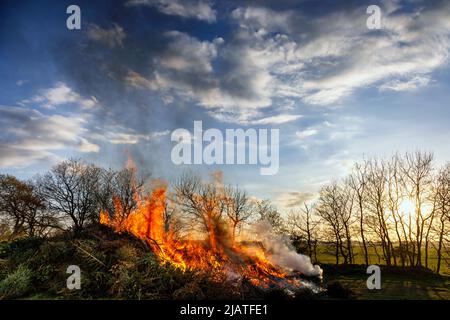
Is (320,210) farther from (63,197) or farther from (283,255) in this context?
(63,197)

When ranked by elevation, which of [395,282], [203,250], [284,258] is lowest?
[395,282]

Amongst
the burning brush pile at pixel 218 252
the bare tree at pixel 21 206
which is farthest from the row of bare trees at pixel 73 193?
the burning brush pile at pixel 218 252

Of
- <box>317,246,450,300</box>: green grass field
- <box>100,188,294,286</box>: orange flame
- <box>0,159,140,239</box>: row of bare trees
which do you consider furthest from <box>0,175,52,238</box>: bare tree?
<box>317,246,450,300</box>: green grass field

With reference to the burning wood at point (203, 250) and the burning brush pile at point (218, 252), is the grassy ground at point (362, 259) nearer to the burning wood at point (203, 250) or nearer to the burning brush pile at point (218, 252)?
the burning brush pile at point (218, 252)

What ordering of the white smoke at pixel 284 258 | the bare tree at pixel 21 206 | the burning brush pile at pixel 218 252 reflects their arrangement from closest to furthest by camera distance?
the burning brush pile at pixel 218 252 → the white smoke at pixel 284 258 → the bare tree at pixel 21 206

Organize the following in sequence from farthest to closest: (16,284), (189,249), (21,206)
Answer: (21,206), (189,249), (16,284)

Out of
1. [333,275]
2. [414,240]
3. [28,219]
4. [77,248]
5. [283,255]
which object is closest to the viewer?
[77,248]

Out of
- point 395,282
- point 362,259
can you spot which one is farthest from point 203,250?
point 362,259

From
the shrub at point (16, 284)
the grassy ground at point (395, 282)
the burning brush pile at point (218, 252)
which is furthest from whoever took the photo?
the grassy ground at point (395, 282)

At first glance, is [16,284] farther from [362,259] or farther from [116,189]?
[362,259]

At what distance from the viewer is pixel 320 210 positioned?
43281mm
